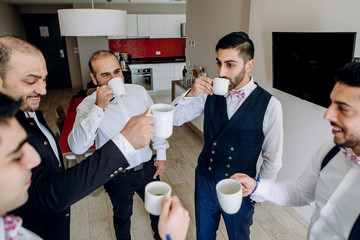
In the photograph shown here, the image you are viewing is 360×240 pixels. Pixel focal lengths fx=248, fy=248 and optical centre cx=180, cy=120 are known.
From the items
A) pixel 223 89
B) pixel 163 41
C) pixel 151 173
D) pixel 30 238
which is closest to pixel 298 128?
pixel 223 89

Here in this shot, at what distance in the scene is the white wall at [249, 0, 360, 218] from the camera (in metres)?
1.85

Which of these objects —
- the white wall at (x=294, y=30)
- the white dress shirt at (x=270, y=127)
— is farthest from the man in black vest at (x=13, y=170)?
the white wall at (x=294, y=30)

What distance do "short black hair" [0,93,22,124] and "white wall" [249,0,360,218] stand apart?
206 centimetres

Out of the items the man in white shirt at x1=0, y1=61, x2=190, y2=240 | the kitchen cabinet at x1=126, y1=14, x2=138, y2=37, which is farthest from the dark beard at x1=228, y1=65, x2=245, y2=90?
the kitchen cabinet at x1=126, y1=14, x2=138, y2=37

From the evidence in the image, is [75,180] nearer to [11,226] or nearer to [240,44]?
[11,226]

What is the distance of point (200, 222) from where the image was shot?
5.73 feet

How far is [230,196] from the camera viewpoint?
3.24 feet

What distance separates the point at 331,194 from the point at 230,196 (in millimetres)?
435

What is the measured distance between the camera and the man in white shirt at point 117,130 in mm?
1738

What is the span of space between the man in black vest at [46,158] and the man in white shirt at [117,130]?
0.27 meters

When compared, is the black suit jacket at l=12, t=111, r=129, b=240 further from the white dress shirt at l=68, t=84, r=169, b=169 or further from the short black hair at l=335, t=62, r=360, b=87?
the short black hair at l=335, t=62, r=360, b=87

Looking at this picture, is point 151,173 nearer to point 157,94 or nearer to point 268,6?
point 268,6

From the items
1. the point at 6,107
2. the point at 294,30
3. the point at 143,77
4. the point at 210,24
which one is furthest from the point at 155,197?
the point at 143,77

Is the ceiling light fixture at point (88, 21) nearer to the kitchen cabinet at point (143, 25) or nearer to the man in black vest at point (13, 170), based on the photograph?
the man in black vest at point (13, 170)
